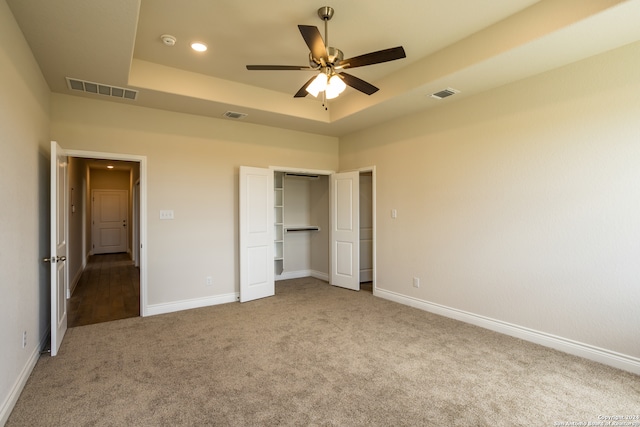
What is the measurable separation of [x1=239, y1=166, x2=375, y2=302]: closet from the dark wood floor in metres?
1.72

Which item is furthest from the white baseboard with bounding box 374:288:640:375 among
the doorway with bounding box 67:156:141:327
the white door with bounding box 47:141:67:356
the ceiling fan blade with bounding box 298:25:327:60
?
the white door with bounding box 47:141:67:356

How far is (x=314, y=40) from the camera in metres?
2.32

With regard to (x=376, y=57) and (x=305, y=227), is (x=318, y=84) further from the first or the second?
(x=305, y=227)

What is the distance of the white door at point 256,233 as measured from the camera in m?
4.73

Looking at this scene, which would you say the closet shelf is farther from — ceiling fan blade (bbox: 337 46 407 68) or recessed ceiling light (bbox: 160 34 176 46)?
ceiling fan blade (bbox: 337 46 407 68)

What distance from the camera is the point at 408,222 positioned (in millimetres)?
4547

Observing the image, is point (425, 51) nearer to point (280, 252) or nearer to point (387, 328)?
point (387, 328)

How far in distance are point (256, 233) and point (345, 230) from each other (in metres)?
1.55

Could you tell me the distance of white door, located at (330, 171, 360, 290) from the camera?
5371mm

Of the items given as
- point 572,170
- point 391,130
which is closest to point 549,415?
point 572,170

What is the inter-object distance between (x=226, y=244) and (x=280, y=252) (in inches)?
48.7

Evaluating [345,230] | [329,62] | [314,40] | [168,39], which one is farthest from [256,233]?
[314,40]

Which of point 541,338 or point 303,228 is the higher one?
point 303,228

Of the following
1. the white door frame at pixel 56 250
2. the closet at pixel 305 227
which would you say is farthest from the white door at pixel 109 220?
the white door frame at pixel 56 250
